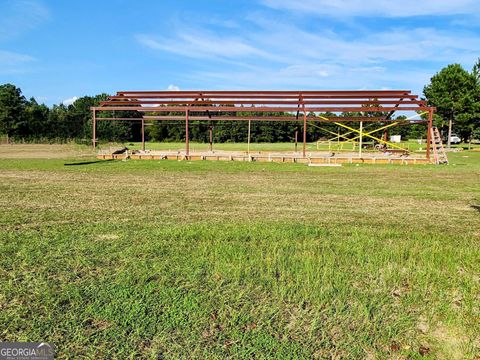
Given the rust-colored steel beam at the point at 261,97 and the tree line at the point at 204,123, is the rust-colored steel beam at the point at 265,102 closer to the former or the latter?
the rust-colored steel beam at the point at 261,97

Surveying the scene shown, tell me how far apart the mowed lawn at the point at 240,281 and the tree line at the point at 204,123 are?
38.1m

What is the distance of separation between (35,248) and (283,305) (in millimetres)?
3168

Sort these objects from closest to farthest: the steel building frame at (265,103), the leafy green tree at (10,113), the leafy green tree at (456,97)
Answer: the steel building frame at (265,103) < the leafy green tree at (456,97) < the leafy green tree at (10,113)

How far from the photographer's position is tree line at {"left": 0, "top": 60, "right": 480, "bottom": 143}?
161 feet

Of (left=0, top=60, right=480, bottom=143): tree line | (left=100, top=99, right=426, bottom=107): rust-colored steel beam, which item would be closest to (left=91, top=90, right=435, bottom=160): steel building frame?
(left=100, top=99, right=426, bottom=107): rust-colored steel beam

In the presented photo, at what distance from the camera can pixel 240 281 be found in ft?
13.1

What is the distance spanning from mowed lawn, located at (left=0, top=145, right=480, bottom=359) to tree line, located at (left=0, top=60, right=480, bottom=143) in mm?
38091

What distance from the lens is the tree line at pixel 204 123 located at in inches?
1930

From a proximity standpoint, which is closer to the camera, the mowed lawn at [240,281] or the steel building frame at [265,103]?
the mowed lawn at [240,281]

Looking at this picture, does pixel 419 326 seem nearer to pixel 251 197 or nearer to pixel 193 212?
pixel 193 212

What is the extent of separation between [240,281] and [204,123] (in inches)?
1865

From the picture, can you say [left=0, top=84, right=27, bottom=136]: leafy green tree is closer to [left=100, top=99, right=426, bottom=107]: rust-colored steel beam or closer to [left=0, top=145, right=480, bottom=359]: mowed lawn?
[left=100, top=99, right=426, bottom=107]: rust-colored steel beam

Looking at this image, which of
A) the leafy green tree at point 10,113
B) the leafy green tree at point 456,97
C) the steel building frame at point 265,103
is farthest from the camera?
the leafy green tree at point 10,113

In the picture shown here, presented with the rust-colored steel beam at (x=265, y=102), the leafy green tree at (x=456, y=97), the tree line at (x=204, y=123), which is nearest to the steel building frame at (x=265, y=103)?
the rust-colored steel beam at (x=265, y=102)
